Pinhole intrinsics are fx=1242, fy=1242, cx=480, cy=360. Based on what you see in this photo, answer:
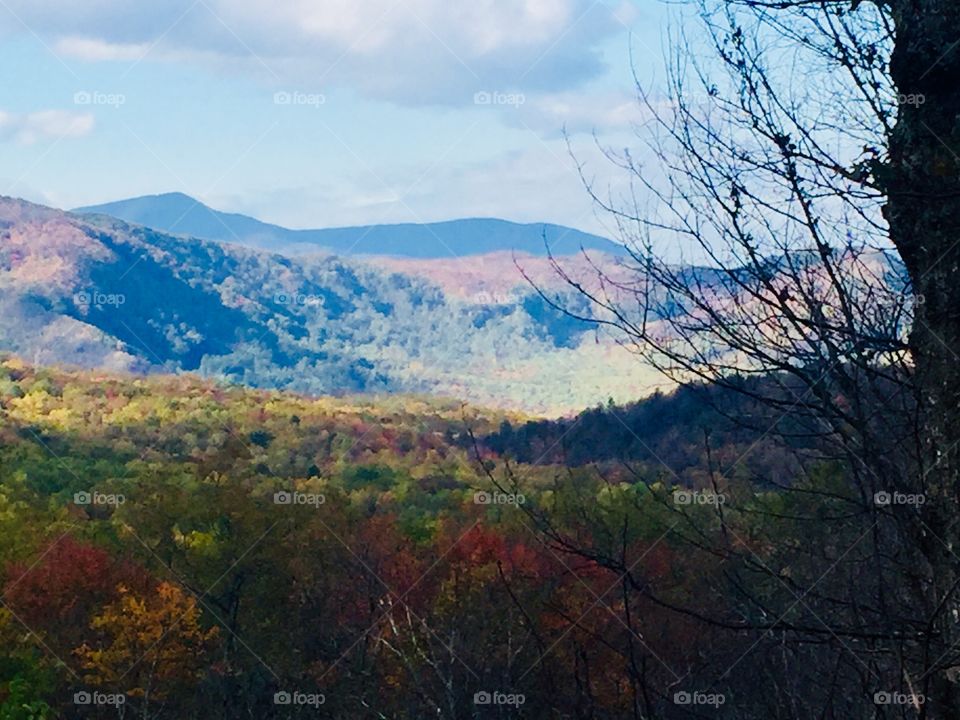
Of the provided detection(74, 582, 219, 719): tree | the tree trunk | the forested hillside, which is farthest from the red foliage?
the tree trunk

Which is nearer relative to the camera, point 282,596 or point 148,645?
point 148,645

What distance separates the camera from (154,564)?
37750 mm

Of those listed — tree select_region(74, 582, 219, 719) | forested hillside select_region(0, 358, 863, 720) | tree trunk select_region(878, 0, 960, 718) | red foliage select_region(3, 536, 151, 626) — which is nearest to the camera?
tree trunk select_region(878, 0, 960, 718)

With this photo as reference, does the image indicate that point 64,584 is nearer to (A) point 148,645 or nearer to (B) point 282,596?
(A) point 148,645

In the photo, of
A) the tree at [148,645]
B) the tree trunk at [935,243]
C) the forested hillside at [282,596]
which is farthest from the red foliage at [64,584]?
the tree trunk at [935,243]

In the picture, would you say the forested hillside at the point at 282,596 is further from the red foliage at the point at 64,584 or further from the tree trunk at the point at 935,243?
the tree trunk at the point at 935,243

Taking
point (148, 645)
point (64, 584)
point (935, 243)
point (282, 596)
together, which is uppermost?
point (935, 243)

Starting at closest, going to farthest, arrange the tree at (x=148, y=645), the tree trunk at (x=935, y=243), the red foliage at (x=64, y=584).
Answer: the tree trunk at (x=935, y=243) < the tree at (x=148, y=645) < the red foliage at (x=64, y=584)

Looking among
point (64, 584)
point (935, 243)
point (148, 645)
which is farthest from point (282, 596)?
point (935, 243)

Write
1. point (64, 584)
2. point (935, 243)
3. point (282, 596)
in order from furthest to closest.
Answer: point (282, 596) < point (64, 584) < point (935, 243)

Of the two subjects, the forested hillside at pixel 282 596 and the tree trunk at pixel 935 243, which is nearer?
the tree trunk at pixel 935 243

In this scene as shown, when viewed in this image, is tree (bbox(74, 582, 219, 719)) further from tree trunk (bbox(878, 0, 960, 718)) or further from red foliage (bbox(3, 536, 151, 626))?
tree trunk (bbox(878, 0, 960, 718))

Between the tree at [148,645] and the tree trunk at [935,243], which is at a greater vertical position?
the tree trunk at [935,243]

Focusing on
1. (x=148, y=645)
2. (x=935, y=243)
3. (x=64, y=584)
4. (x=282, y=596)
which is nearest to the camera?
(x=935, y=243)
